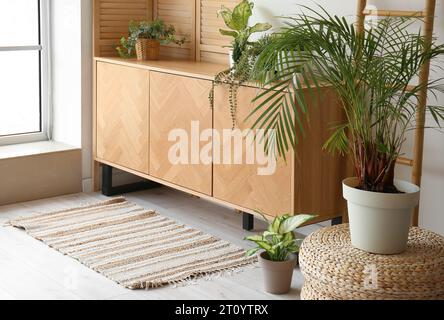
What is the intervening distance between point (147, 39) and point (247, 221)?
1.29 meters

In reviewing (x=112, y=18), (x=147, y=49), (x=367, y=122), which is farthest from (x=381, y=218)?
(x=112, y=18)

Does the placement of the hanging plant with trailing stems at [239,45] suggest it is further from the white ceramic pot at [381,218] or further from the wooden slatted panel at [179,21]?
the white ceramic pot at [381,218]

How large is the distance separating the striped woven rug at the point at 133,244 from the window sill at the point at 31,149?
48 cm

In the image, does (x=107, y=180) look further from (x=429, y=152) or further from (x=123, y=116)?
(x=429, y=152)

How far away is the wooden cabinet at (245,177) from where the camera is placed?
151 inches

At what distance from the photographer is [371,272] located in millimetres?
2863

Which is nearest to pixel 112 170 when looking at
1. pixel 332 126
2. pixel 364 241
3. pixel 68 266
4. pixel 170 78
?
pixel 170 78

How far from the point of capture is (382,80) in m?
3.02

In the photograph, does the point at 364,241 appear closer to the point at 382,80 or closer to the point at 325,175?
the point at 382,80

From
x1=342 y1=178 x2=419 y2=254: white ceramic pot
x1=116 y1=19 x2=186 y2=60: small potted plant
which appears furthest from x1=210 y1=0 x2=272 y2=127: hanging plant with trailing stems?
x1=342 y1=178 x2=419 y2=254: white ceramic pot

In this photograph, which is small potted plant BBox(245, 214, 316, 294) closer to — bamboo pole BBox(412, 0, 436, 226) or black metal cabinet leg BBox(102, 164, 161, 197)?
bamboo pole BBox(412, 0, 436, 226)

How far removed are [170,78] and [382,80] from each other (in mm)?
1641

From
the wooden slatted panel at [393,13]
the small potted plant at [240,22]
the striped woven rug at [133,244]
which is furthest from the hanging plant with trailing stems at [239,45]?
the striped woven rug at [133,244]

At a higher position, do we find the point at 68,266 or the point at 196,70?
the point at 196,70
